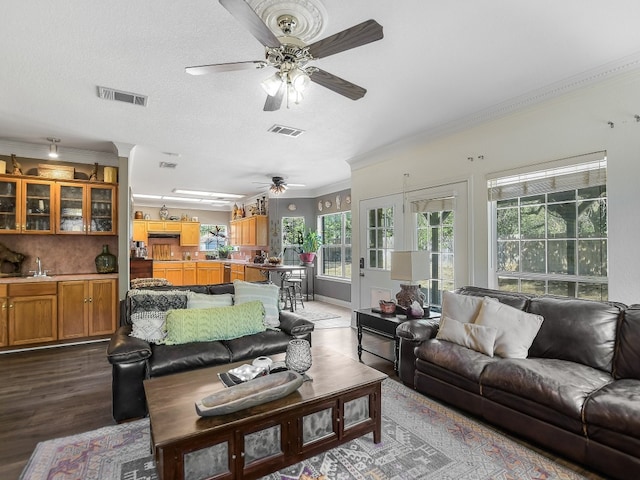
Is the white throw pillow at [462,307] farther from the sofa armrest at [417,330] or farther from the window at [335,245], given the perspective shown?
the window at [335,245]

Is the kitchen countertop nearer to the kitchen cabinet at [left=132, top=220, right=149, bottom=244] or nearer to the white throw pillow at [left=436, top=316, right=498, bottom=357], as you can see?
the white throw pillow at [left=436, top=316, right=498, bottom=357]

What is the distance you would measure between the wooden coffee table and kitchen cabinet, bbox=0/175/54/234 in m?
3.93

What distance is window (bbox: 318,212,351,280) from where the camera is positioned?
24.8 ft

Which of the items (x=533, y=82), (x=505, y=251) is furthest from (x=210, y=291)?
(x=533, y=82)

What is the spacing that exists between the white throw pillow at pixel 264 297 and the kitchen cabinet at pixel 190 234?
757 centimetres

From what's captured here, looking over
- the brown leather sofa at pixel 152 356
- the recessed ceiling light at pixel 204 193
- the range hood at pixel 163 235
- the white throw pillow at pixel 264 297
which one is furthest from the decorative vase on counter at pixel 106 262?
the range hood at pixel 163 235

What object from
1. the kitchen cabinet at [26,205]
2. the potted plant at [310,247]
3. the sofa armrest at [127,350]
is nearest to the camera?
the sofa armrest at [127,350]

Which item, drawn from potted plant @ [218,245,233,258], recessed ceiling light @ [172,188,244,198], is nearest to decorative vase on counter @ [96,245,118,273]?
recessed ceiling light @ [172,188,244,198]

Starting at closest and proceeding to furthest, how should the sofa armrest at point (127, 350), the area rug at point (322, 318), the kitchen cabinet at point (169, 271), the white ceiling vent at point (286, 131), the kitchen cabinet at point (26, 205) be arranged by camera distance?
the sofa armrest at point (127, 350)
the white ceiling vent at point (286, 131)
the kitchen cabinet at point (26, 205)
the area rug at point (322, 318)
the kitchen cabinet at point (169, 271)

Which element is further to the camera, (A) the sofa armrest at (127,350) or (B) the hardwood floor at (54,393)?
(A) the sofa armrest at (127,350)

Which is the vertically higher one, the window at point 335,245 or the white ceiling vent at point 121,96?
the white ceiling vent at point 121,96

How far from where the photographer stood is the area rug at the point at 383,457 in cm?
198

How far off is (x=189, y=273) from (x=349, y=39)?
9.17m

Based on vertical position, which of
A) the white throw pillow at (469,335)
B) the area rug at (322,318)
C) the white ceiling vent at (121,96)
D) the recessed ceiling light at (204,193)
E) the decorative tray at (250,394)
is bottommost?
the area rug at (322,318)
